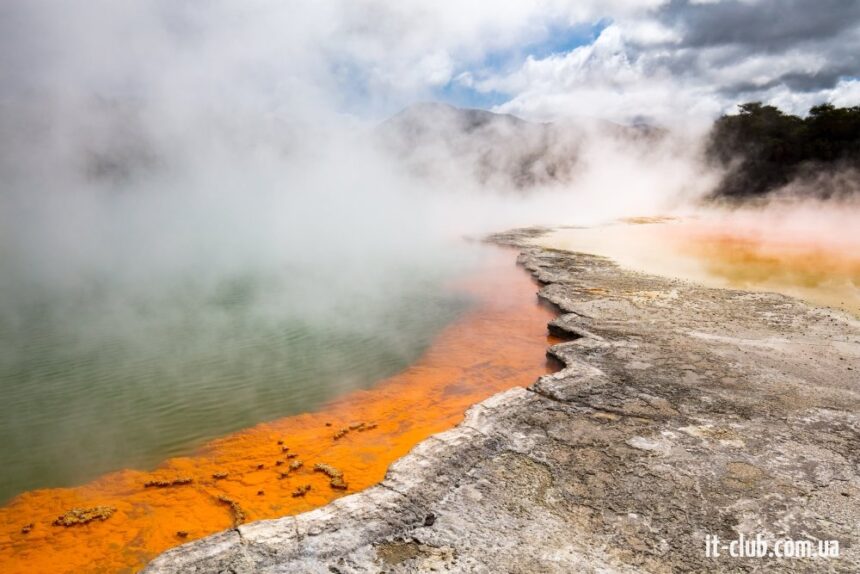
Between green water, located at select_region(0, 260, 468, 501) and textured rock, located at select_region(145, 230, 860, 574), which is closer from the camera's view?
textured rock, located at select_region(145, 230, 860, 574)

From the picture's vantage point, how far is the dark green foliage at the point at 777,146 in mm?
20453

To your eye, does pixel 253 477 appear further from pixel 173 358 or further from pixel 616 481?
pixel 173 358

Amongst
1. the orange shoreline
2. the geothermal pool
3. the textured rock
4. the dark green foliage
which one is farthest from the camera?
the dark green foliage

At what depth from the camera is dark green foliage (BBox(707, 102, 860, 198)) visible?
20453mm

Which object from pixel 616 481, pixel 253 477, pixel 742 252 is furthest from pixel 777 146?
pixel 253 477

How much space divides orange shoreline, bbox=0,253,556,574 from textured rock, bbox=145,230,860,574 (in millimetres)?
659

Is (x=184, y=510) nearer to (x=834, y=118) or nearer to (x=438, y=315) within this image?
(x=438, y=315)

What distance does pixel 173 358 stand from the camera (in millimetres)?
5637

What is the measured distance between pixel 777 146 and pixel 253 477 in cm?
2643

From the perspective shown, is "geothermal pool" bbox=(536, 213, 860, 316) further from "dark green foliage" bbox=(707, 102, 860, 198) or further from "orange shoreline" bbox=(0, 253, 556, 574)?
"dark green foliage" bbox=(707, 102, 860, 198)

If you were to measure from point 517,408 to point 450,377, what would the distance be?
1635 millimetres

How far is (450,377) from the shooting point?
5.15 metres

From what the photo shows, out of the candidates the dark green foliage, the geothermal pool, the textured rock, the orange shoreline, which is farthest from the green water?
the dark green foliage

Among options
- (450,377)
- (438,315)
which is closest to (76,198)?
(438,315)
